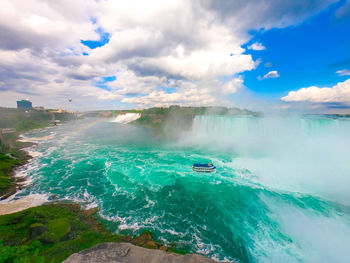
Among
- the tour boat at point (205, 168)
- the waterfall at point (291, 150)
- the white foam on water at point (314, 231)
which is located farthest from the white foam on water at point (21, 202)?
the waterfall at point (291, 150)

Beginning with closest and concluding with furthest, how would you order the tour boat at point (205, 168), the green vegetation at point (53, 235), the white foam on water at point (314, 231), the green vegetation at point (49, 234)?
the green vegetation at point (49, 234)
the green vegetation at point (53, 235)
the white foam on water at point (314, 231)
the tour boat at point (205, 168)

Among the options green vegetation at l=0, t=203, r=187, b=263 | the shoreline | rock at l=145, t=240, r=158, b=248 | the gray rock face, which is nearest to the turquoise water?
the shoreline

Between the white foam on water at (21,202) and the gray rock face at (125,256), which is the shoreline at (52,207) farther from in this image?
the gray rock face at (125,256)

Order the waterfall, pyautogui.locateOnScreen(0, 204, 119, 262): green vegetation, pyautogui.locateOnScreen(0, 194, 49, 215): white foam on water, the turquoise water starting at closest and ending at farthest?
pyautogui.locateOnScreen(0, 204, 119, 262): green vegetation < the turquoise water < pyautogui.locateOnScreen(0, 194, 49, 215): white foam on water < the waterfall

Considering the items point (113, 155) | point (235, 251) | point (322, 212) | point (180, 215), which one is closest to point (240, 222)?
point (235, 251)

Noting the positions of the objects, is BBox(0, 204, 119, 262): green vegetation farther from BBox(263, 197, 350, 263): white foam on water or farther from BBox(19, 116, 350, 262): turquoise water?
BBox(263, 197, 350, 263): white foam on water

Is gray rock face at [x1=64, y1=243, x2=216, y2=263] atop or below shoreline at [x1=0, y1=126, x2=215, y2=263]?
atop

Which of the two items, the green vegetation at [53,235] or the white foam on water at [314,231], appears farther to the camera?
the white foam on water at [314,231]
